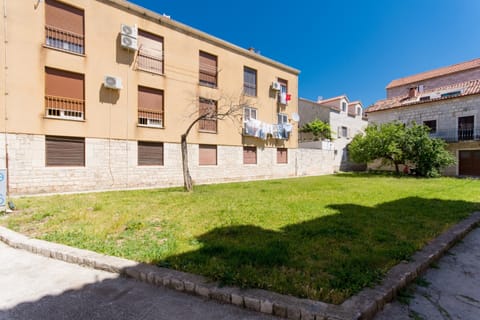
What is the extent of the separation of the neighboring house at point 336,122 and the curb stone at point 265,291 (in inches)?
888

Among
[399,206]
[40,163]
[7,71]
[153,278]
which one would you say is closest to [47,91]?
[7,71]

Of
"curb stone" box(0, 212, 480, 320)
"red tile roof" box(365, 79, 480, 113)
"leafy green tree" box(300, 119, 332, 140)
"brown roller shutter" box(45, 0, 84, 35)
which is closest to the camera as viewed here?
"curb stone" box(0, 212, 480, 320)

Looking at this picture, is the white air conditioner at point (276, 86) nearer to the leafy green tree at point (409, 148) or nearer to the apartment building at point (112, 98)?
the apartment building at point (112, 98)

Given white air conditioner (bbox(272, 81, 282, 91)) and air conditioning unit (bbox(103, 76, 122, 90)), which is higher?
white air conditioner (bbox(272, 81, 282, 91))

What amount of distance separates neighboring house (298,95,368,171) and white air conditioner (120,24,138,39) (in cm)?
1845

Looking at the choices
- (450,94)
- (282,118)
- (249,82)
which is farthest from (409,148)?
(249,82)

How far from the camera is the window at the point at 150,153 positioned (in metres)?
13.6

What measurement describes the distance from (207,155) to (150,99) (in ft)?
15.9

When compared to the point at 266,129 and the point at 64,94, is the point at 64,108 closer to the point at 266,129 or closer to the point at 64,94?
the point at 64,94

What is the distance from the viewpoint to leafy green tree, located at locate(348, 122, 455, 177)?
18938 mm

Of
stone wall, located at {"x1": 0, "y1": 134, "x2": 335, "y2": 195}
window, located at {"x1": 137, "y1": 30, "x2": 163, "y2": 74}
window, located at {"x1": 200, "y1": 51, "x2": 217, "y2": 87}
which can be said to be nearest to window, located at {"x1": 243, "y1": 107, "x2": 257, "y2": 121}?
stone wall, located at {"x1": 0, "y1": 134, "x2": 335, "y2": 195}

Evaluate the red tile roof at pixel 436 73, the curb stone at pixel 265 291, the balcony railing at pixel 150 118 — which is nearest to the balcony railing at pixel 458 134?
the red tile roof at pixel 436 73

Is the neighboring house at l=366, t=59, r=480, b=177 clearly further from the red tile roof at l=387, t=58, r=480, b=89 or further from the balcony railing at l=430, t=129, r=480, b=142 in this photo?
the red tile roof at l=387, t=58, r=480, b=89

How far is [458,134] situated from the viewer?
852 inches
